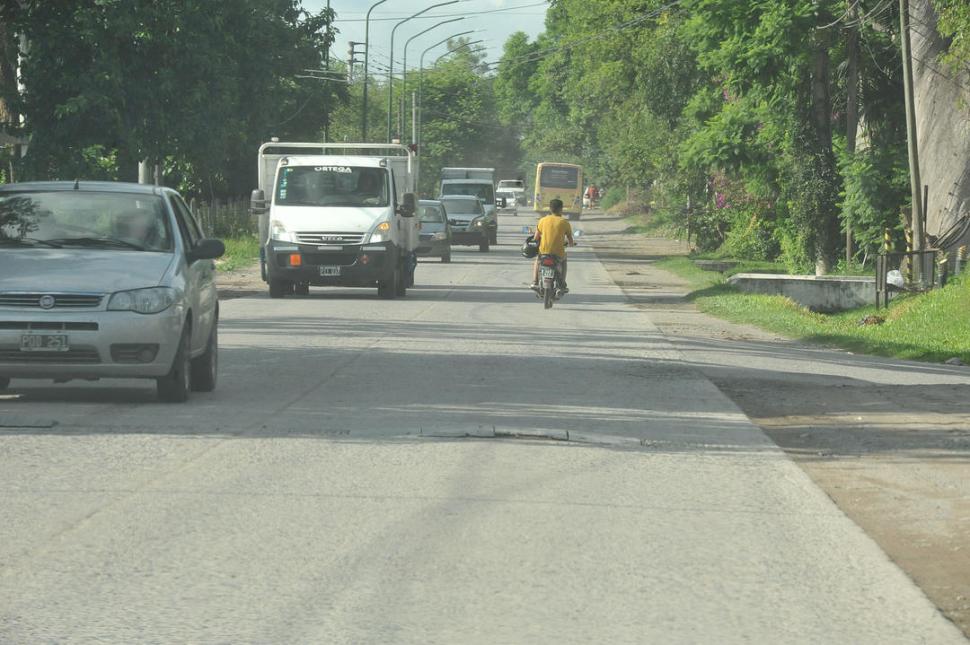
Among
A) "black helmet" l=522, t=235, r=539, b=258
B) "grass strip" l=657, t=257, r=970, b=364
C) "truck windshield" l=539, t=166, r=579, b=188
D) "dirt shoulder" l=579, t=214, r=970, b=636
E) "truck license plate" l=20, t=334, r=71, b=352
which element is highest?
"truck windshield" l=539, t=166, r=579, b=188

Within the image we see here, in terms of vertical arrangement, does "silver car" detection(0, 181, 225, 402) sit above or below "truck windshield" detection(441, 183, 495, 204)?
below

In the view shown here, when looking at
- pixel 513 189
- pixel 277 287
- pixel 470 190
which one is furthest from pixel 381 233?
pixel 513 189

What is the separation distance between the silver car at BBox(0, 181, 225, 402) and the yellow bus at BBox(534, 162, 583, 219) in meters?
80.6

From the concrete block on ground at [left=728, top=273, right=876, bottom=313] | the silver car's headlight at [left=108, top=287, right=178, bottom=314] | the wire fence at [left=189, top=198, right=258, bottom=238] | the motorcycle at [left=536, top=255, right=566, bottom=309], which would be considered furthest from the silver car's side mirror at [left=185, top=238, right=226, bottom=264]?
the wire fence at [left=189, top=198, right=258, bottom=238]

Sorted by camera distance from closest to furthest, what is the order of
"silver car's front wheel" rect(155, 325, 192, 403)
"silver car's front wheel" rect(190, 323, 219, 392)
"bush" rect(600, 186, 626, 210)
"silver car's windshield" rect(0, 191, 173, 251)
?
"silver car's front wheel" rect(155, 325, 192, 403) → "silver car's windshield" rect(0, 191, 173, 251) → "silver car's front wheel" rect(190, 323, 219, 392) → "bush" rect(600, 186, 626, 210)

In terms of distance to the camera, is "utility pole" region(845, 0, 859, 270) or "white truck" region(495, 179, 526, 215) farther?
"white truck" region(495, 179, 526, 215)

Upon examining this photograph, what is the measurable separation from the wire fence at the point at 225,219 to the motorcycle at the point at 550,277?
2582cm

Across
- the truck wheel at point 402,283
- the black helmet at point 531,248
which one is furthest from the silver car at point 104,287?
the truck wheel at point 402,283

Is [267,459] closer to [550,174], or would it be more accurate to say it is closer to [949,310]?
[949,310]

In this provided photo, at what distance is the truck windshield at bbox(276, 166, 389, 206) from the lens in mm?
27516

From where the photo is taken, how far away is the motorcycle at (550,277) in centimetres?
2475

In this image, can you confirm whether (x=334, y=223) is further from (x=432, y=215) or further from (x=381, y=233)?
(x=432, y=215)

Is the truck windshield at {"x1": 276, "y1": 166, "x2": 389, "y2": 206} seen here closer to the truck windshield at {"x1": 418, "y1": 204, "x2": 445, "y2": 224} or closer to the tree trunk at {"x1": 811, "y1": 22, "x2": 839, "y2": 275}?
the tree trunk at {"x1": 811, "y1": 22, "x2": 839, "y2": 275}

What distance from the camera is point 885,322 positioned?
2559 cm
